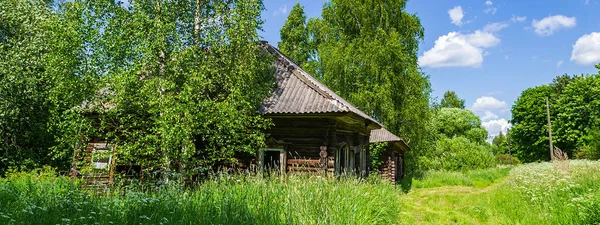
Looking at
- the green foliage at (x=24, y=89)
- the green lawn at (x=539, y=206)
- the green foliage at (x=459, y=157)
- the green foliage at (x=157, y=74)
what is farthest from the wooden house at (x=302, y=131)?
the green foliage at (x=459, y=157)

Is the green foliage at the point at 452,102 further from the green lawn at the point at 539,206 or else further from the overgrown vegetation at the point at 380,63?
the green lawn at the point at 539,206

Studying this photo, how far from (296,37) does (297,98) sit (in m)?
15.2

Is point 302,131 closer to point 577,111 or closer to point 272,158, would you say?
point 272,158

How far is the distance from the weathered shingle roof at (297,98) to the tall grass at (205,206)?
3227mm

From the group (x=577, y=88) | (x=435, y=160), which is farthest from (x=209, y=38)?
(x=577, y=88)

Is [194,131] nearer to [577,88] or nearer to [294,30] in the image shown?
[294,30]

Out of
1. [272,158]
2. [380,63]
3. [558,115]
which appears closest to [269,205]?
[272,158]

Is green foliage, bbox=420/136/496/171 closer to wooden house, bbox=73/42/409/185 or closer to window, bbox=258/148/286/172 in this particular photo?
wooden house, bbox=73/42/409/185

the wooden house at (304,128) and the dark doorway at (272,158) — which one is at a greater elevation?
the wooden house at (304,128)

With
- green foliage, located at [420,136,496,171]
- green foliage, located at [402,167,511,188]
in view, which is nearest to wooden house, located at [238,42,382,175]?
green foliage, located at [402,167,511,188]

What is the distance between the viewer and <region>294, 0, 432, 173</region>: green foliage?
17.0 metres

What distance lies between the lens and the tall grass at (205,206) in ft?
14.4

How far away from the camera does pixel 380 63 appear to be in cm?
1706

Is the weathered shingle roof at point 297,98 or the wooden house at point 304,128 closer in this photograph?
the weathered shingle roof at point 297,98
